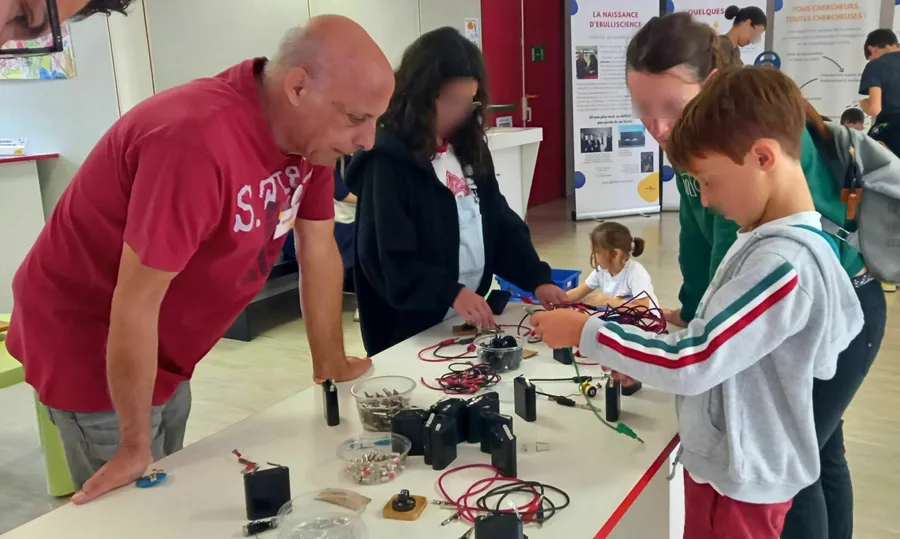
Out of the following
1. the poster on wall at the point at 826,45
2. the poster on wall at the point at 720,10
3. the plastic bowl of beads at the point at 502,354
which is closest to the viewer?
the plastic bowl of beads at the point at 502,354

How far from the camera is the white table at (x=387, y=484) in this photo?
1.10 metres

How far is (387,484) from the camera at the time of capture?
1.21 metres

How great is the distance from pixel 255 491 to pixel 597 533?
0.51 meters

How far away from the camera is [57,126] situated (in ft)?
14.9

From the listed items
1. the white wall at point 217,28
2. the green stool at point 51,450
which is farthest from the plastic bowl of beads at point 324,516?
the white wall at point 217,28

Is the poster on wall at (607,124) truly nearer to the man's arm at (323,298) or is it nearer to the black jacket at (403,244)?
the black jacket at (403,244)

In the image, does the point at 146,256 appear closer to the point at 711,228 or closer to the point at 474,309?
the point at 474,309

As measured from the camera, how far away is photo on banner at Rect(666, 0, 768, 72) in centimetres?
658

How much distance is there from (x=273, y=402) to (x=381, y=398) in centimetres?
209

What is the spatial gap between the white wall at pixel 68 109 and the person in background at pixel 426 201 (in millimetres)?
2944

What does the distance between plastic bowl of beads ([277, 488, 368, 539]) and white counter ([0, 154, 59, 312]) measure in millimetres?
3919

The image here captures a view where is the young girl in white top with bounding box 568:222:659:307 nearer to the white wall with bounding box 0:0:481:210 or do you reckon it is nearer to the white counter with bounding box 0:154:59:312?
the white wall with bounding box 0:0:481:210

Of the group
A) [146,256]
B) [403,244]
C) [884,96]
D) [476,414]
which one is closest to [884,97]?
[884,96]

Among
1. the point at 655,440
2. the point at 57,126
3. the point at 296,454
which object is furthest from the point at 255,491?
the point at 57,126
